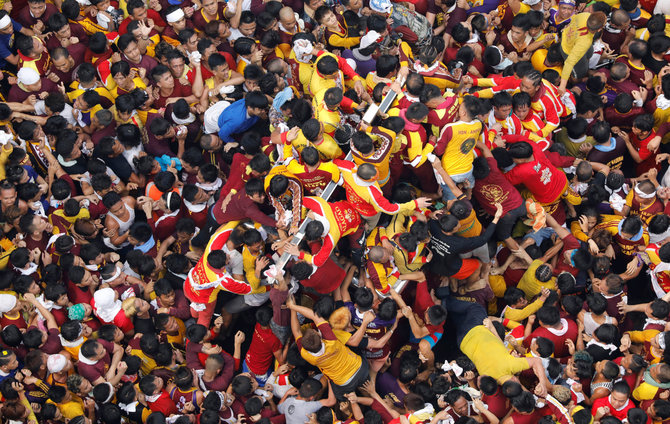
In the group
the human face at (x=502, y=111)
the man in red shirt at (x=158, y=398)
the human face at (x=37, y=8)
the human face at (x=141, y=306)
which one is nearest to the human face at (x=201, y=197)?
the human face at (x=141, y=306)

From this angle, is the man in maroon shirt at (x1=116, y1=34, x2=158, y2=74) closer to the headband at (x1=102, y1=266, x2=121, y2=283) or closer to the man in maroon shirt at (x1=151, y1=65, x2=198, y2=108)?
the man in maroon shirt at (x1=151, y1=65, x2=198, y2=108)

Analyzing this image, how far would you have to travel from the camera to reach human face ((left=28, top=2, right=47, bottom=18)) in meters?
7.70

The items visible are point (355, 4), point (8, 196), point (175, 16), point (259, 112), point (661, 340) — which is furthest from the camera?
point (355, 4)

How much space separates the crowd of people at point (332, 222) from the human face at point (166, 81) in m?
0.02

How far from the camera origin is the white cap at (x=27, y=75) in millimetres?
7293

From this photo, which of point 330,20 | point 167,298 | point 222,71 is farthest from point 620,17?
point 167,298

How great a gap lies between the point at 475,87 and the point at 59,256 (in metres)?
4.67

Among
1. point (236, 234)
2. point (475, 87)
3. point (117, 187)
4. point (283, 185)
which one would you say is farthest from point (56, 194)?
point (475, 87)

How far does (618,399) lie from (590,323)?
0.80m

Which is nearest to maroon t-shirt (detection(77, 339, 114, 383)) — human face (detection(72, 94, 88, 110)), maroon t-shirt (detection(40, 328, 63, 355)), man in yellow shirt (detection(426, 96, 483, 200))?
maroon t-shirt (detection(40, 328, 63, 355))

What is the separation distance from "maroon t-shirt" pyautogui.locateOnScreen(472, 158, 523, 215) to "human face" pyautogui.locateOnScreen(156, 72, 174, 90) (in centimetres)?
346

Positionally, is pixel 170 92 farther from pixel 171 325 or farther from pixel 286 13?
pixel 171 325

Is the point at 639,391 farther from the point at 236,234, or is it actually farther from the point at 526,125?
the point at 236,234

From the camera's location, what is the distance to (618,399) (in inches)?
218
